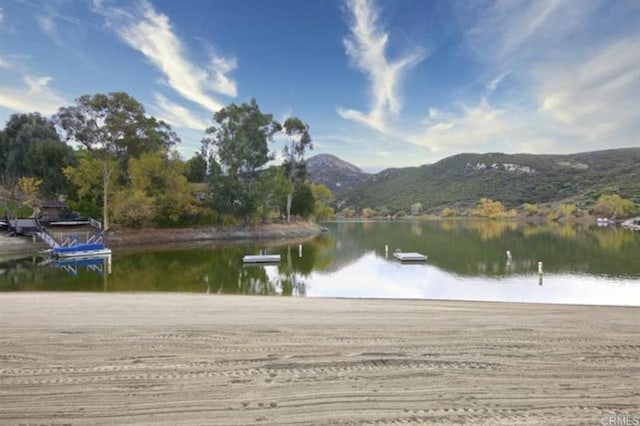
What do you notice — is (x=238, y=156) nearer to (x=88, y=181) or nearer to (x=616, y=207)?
(x=88, y=181)

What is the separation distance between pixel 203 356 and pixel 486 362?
3397 mm

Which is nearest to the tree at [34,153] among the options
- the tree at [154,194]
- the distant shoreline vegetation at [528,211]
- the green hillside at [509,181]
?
the tree at [154,194]

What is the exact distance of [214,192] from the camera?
1631 inches

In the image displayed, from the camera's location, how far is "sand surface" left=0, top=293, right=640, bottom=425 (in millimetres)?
3217

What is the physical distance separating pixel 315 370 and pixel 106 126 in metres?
36.7

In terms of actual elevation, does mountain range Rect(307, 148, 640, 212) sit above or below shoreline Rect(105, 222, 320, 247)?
above

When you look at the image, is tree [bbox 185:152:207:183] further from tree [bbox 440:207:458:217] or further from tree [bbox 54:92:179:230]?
tree [bbox 440:207:458:217]

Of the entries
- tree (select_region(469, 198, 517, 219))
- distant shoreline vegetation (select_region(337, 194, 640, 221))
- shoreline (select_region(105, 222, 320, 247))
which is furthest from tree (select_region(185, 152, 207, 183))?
tree (select_region(469, 198, 517, 219))

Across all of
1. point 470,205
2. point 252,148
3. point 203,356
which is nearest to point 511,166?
point 470,205

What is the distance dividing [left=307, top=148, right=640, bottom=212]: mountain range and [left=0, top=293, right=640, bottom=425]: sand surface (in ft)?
353

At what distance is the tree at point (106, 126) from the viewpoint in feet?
108

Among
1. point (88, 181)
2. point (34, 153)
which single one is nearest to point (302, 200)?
point (88, 181)

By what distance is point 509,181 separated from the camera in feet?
423

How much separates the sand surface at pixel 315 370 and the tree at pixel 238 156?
115 ft
